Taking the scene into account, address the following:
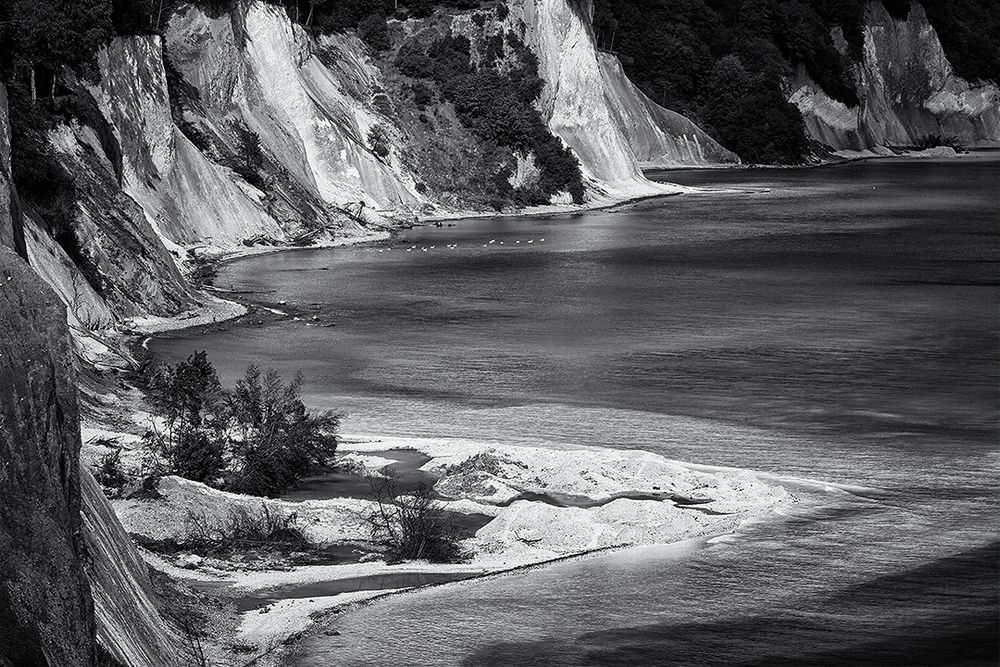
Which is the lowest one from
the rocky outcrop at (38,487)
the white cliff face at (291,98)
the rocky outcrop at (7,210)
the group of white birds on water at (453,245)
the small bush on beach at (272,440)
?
the small bush on beach at (272,440)

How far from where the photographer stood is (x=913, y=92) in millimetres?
153250

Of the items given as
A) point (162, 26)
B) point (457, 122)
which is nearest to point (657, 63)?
point (457, 122)

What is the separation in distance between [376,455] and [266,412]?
1.77m

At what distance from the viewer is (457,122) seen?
7612 centimetres

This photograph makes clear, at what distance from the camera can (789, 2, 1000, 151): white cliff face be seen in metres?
148

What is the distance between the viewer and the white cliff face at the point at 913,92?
484 feet

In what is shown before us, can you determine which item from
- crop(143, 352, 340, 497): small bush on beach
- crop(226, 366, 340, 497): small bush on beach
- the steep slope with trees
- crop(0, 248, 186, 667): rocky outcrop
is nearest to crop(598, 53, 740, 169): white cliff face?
the steep slope with trees

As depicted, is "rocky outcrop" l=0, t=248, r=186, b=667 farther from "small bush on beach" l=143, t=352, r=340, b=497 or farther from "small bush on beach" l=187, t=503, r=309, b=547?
"small bush on beach" l=143, t=352, r=340, b=497

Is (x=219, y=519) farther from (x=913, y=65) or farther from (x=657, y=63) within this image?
(x=913, y=65)

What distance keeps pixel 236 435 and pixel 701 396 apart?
29.5 feet

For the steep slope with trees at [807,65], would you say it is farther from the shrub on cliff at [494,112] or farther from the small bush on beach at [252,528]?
the small bush on beach at [252,528]

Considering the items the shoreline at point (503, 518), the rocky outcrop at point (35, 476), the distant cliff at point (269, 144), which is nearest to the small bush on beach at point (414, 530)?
the shoreline at point (503, 518)

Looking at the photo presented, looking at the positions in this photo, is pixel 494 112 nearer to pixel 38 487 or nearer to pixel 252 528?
pixel 252 528

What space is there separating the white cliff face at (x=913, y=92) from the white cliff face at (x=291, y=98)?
82364 mm
